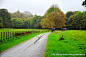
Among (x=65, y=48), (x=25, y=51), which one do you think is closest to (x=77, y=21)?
(x=65, y=48)

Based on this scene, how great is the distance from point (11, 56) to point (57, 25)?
134 feet

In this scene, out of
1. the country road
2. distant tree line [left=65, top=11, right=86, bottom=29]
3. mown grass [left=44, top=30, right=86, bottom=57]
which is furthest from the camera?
distant tree line [left=65, top=11, right=86, bottom=29]

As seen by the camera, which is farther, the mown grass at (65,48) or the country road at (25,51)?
the mown grass at (65,48)

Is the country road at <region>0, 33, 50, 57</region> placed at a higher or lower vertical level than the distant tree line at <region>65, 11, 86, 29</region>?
lower

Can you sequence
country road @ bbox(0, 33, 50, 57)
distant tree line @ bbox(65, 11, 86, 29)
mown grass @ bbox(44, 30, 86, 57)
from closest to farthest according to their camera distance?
1. country road @ bbox(0, 33, 50, 57)
2. mown grass @ bbox(44, 30, 86, 57)
3. distant tree line @ bbox(65, 11, 86, 29)

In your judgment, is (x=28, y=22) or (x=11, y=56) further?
(x=28, y=22)

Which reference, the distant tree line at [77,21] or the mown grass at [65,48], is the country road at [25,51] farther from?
the distant tree line at [77,21]

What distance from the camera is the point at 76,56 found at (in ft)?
21.1

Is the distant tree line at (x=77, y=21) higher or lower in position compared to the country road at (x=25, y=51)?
higher

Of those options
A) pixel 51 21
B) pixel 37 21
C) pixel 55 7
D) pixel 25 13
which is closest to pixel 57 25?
pixel 51 21

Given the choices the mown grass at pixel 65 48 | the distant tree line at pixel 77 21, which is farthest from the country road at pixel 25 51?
the distant tree line at pixel 77 21

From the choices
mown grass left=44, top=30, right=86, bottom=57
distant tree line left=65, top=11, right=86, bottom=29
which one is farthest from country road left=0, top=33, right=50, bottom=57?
distant tree line left=65, top=11, right=86, bottom=29

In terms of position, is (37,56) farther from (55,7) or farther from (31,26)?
(31,26)

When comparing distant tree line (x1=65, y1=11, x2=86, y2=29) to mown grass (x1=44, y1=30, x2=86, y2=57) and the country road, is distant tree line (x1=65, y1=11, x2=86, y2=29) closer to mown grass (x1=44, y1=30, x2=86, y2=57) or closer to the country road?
mown grass (x1=44, y1=30, x2=86, y2=57)
